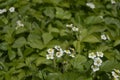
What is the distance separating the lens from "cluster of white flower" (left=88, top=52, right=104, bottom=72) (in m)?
2.29

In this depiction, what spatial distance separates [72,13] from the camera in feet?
10.1

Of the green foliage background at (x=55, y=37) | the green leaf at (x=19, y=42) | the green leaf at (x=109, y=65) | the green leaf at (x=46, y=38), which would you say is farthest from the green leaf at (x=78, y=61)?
the green leaf at (x=19, y=42)

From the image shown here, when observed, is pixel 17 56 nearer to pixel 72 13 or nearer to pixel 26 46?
pixel 26 46

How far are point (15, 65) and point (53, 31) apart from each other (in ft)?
1.45

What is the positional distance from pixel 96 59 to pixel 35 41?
0.49m

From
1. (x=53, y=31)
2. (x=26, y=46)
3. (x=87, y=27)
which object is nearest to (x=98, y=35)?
(x=87, y=27)

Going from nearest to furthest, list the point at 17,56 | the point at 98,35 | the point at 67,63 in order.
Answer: the point at 67,63 < the point at 17,56 < the point at 98,35

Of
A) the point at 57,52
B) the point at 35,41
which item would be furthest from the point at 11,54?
the point at 57,52

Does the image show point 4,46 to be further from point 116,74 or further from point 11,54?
point 116,74

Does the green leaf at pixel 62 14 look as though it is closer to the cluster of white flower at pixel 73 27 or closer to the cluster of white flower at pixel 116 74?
the cluster of white flower at pixel 73 27

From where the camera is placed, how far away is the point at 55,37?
8.82 feet

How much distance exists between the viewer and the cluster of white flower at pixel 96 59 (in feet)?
7.53

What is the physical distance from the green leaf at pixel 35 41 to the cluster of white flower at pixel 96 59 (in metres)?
0.39

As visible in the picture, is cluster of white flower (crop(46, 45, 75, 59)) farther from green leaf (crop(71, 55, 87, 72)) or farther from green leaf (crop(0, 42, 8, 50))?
green leaf (crop(0, 42, 8, 50))
